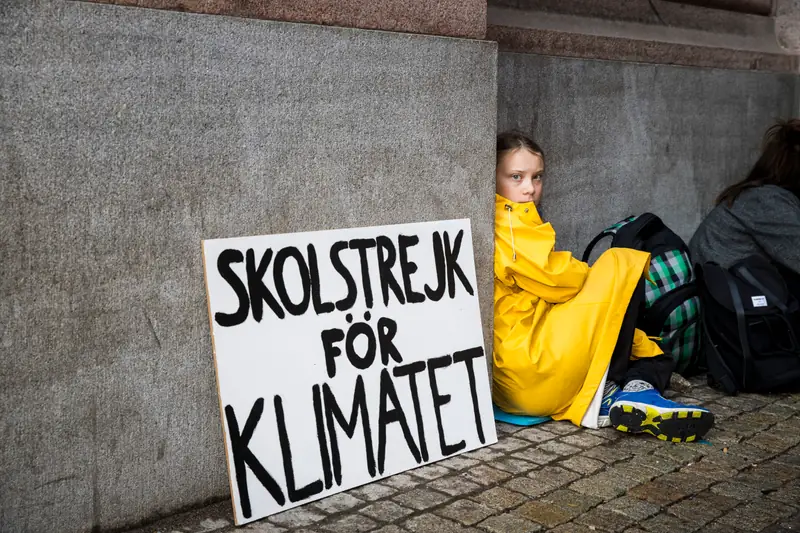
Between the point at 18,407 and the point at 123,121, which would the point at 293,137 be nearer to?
the point at 123,121

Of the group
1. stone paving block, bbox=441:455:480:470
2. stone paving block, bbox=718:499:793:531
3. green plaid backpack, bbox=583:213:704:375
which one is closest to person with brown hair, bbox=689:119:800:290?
green plaid backpack, bbox=583:213:704:375

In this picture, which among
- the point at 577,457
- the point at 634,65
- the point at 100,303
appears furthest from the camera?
the point at 634,65

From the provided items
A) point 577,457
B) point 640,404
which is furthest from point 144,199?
point 640,404

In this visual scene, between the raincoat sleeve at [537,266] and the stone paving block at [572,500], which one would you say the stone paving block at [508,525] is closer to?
the stone paving block at [572,500]

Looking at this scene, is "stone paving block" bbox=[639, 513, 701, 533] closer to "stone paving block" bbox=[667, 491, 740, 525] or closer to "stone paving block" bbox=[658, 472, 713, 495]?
"stone paving block" bbox=[667, 491, 740, 525]

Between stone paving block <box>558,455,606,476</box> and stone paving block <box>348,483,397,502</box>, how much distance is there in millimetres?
749

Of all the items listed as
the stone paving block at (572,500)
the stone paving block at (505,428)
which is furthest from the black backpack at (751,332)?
the stone paving block at (572,500)

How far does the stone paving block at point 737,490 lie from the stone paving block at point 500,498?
76 centimetres

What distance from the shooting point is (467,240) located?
398 centimetres

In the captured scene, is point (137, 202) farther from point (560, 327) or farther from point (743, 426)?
point (743, 426)

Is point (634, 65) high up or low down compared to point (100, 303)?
up

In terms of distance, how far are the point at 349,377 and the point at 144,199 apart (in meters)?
1.03

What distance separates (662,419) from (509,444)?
0.66 metres

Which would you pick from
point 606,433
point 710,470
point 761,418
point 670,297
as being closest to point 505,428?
point 606,433
